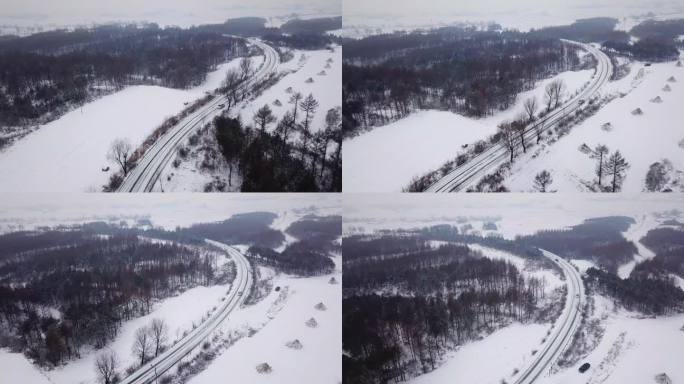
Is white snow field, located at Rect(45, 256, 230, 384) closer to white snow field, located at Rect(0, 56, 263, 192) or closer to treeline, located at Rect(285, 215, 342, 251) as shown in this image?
treeline, located at Rect(285, 215, 342, 251)

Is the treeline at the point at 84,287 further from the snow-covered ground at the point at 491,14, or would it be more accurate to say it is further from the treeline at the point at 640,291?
the treeline at the point at 640,291

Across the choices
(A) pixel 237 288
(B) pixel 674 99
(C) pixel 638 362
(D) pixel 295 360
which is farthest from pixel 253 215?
(B) pixel 674 99

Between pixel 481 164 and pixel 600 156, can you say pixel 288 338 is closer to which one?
pixel 481 164

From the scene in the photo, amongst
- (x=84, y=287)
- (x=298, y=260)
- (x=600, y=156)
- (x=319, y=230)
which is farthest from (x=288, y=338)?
(x=600, y=156)

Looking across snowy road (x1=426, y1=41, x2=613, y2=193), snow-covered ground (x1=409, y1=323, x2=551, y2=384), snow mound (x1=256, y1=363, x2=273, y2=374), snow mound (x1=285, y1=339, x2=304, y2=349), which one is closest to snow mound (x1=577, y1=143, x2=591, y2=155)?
snowy road (x1=426, y1=41, x2=613, y2=193)

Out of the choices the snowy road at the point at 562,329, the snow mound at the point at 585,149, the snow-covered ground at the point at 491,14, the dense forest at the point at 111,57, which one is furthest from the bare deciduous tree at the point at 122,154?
the snow mound at the point at 585,149

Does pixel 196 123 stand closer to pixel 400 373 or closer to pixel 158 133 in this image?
pixel 158 133
